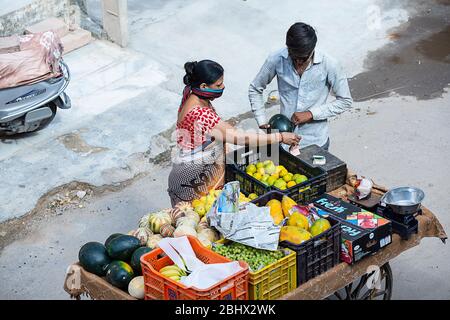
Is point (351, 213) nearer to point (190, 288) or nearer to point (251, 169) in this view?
point (251, 169)

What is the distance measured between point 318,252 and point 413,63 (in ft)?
20.9

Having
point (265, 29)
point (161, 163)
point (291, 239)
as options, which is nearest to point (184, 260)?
point (291, 239)

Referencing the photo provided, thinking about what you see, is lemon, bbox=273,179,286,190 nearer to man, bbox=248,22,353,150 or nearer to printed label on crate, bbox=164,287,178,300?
man, bbox=248,22,353,150

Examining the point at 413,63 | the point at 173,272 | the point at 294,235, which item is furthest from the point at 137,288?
the point at 413,63

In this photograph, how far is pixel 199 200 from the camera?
565 centimetres

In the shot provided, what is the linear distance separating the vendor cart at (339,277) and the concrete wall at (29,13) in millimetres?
5500

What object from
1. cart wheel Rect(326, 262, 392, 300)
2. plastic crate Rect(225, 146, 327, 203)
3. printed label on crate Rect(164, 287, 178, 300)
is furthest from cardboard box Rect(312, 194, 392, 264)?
printed label on crate Rect(164, 287, 178, 300)

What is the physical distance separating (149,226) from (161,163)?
3.19 metres

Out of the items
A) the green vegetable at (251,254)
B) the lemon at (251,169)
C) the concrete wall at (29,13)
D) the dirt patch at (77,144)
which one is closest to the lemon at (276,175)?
the lemon at (251,169)

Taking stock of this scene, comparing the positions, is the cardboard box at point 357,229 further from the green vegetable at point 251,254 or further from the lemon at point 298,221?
the green vegetable at point 251,254

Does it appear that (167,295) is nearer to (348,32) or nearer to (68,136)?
(68,136)

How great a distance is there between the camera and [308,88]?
614 centimetres

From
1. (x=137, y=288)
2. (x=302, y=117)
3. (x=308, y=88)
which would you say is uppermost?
(x=308, y=88)

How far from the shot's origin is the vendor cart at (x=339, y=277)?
4.89m
